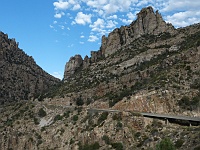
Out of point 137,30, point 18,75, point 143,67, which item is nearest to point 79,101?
point 143,67

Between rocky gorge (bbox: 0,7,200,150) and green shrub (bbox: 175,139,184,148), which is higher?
rocky gorge (bbox: 0,7,200,150)

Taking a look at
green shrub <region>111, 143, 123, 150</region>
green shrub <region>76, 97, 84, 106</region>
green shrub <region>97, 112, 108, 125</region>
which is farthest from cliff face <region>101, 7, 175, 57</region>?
green shrub <region>111, 143, 123, 150</region>

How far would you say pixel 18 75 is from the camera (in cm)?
14750

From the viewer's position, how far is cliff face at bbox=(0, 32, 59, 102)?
14050cm

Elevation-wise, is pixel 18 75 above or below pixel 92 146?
above

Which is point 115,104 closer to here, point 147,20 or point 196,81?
point 196,81

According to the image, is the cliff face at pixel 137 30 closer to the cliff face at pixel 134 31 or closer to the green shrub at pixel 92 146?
the cliff face at pixel 134 31

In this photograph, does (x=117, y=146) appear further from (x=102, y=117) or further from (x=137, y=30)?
(x=137, y=30)

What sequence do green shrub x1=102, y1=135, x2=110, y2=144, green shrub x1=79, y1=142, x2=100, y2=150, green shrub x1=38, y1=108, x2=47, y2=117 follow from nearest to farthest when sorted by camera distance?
green shrub x1=102, y1=135, x2=110, y2=144
green shrub x1=79, y1=142, x2=100, y2=150
green shrub x1=38, y1=108, x2=47, y2=117

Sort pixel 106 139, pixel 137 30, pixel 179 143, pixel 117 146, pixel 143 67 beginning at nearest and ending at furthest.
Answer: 1. pixel 179 143
2. pixel 117 146
3. pixel 106 139
4. pixel 143 67
5. pixel 137 30

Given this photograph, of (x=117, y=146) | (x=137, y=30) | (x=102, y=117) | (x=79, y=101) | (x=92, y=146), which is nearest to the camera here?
(x=117, y=146)

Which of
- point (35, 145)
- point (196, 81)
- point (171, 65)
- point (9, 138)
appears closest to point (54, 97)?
point (9, 138)

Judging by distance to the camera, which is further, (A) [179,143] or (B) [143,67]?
(B) [143,67]

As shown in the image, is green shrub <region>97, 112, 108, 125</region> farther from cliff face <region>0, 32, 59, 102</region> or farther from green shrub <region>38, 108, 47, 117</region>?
cliff face <region>0, 32, 59, 102</region>
